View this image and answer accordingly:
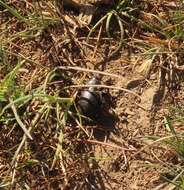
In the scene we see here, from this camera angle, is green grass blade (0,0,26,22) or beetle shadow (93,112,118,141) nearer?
beetle shadow (93,112,118,141)

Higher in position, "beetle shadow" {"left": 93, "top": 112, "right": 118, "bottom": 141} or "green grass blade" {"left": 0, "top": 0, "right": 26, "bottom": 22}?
"green grass blade" {"left": 0, "top": 0, "right": 26, "bottom": 22}

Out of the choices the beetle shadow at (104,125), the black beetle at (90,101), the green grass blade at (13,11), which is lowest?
the beetle shadow at (104,125)

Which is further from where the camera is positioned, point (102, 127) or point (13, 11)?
point (13, 11)

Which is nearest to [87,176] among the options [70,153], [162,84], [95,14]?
[70,153]

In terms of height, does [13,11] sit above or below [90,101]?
above

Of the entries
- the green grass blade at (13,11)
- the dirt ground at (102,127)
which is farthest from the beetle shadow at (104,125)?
the green grass blade at (13,11)

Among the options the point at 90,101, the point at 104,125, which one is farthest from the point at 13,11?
the point at 104,125

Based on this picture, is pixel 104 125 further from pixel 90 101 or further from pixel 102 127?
pixel 90 101

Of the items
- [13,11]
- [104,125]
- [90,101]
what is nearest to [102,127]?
[104,125]

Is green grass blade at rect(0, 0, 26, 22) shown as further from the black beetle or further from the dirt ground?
the black beetle

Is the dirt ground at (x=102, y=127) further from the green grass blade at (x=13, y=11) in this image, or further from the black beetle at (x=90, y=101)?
the green grass blade at (x=13, y=11)

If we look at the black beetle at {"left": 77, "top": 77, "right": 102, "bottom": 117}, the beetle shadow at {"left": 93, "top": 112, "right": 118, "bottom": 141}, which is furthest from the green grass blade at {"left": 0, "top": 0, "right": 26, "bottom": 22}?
the beetle shadow at {"left": 93, "top": 112, "right": 118, "bottom": 141}
